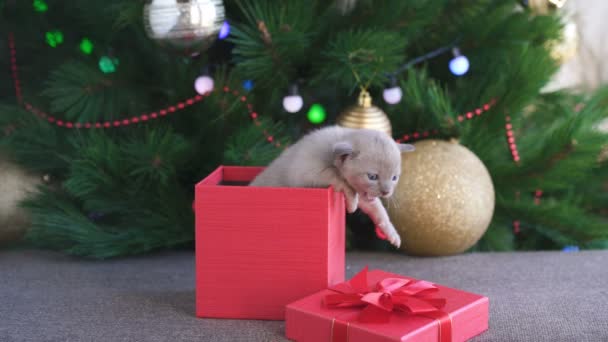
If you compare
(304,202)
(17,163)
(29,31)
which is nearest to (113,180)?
(17,163)

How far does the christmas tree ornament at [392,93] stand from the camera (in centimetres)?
153

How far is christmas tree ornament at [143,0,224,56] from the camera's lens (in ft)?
4.35

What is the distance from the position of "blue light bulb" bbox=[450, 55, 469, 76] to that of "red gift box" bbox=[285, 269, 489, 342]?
604 mm

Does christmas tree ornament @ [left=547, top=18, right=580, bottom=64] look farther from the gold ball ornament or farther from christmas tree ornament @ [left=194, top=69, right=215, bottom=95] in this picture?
christmas tree ornament @ [left=194, top=69, right=215, bottom=95]

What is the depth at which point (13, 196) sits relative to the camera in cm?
161

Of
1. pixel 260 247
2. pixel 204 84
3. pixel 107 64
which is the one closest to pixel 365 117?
pixel 204 84

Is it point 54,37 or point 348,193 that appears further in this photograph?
point 54,37

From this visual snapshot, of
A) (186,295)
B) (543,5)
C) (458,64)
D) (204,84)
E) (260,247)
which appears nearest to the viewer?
(260,247)

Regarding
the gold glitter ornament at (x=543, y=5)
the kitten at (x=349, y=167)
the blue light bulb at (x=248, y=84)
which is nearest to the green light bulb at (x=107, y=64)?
the blue light bulb at (x=248, y=84)

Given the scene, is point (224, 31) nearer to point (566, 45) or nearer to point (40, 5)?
point (40, 5)

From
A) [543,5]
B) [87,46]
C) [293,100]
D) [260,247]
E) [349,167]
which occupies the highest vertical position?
[543,5]

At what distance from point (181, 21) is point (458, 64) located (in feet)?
2.00

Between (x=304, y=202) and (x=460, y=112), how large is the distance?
65cm

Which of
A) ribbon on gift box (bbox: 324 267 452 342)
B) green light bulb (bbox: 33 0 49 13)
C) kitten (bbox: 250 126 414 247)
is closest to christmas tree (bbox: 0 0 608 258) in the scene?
green light bulb (bbox: 33 0 49 13)
